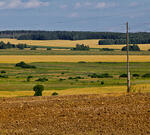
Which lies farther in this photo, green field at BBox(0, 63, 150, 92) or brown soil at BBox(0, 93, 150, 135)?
green field at BBox(0, 63, 150, 92)

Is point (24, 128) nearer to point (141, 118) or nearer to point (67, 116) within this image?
point (67, 116)

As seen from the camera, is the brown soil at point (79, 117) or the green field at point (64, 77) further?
the green field at point (64, 77)

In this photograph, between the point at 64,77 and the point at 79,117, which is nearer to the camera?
the point at 79,117

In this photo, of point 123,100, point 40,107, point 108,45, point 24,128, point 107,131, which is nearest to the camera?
point 107,131

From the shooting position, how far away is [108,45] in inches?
7746

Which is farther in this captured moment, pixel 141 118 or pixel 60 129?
pixel 141 118

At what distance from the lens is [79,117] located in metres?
16.5

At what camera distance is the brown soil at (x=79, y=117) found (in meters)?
14.3

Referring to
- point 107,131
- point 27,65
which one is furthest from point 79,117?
point 27,65

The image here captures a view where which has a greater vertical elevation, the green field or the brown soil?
the brown soil

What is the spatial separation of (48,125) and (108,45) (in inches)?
7184

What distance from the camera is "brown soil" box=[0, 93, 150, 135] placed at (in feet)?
46.9

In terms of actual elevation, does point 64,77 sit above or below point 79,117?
below

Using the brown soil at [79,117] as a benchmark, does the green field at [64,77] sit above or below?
below
